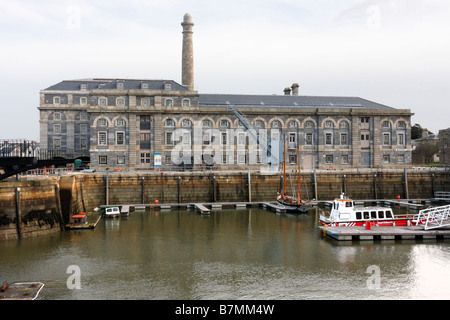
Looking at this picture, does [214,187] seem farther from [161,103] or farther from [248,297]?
[248,297]

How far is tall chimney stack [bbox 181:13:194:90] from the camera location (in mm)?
75812

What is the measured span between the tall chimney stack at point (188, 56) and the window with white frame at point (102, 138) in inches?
770

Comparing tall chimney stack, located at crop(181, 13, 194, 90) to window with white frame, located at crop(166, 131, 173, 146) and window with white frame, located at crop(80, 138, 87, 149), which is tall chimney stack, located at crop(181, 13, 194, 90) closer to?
window with white frame, located at crop(166, 131, 173, 146)

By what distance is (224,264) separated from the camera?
27.6m

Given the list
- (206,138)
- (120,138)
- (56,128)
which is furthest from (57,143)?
(206,138)

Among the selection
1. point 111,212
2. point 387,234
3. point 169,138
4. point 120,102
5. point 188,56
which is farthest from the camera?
point 188,56

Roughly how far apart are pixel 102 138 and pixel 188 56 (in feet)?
77.5

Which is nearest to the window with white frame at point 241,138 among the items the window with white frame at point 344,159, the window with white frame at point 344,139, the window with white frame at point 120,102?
the window with white frame at point 344,139

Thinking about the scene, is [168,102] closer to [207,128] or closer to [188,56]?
[207,128]

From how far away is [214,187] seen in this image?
186ft

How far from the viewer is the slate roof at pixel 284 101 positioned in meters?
71.8

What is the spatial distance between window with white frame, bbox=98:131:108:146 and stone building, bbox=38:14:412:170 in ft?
0.52

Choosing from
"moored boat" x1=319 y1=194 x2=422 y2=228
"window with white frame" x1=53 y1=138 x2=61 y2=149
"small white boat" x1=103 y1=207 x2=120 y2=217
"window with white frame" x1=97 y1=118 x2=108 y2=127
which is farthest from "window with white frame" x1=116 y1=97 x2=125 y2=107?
"moored boat" x1=319 y1=194 x2=422 y2=228
